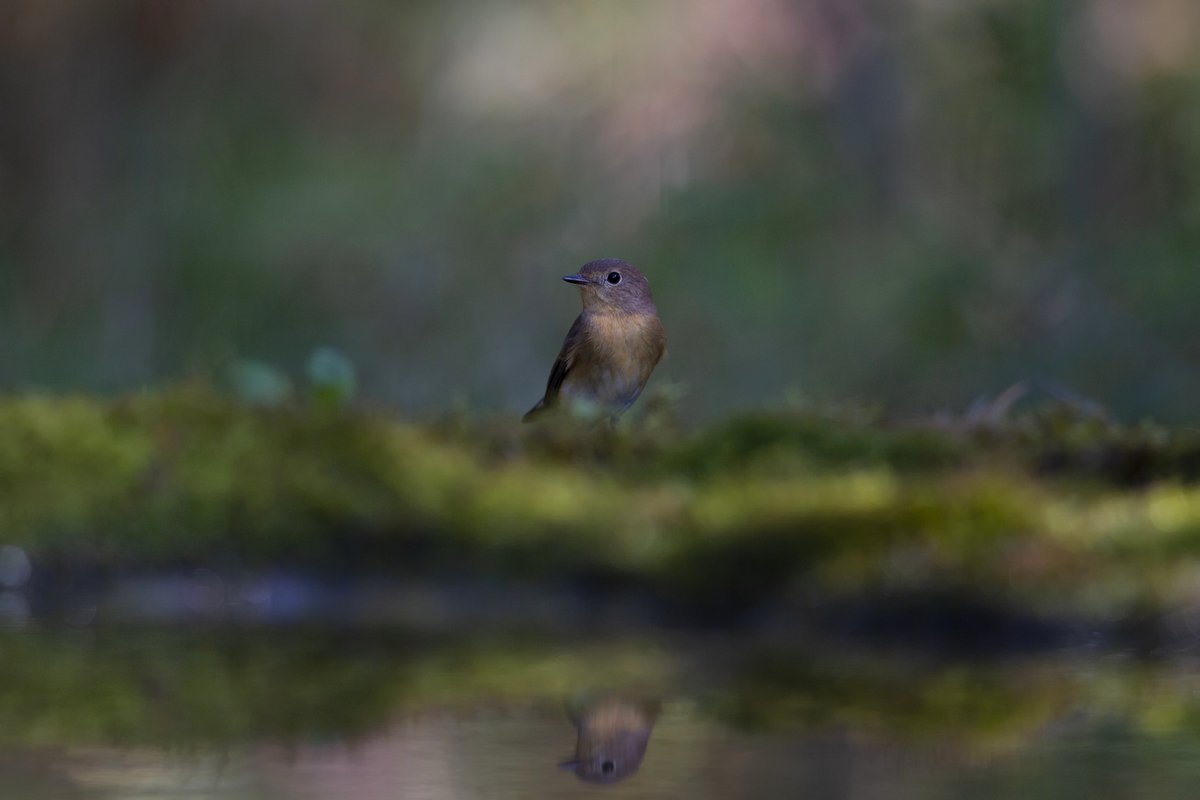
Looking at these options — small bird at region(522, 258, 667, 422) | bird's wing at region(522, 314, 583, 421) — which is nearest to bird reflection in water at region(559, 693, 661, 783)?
small bird at region(522, 258, 667, 422)

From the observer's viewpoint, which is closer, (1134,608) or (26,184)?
(1134,608)

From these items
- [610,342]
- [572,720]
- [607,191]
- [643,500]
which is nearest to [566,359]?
[610,342]

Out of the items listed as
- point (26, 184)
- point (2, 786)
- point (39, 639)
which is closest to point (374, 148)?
point (26, 184)

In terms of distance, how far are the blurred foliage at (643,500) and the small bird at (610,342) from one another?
7.35ft

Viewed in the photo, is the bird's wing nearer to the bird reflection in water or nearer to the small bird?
the small bird

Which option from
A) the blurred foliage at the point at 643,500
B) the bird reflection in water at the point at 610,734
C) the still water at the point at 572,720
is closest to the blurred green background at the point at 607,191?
the blurred foliage at the point at 643,500

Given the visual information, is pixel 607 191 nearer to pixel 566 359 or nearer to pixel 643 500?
pixel 566 359

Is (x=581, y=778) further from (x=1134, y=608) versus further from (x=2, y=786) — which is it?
(x=1134, y=608)

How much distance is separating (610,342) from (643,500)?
105 inches

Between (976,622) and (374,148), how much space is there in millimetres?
8903

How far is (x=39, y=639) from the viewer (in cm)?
211

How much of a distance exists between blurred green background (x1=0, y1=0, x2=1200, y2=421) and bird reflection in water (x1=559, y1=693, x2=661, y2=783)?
22.8ft

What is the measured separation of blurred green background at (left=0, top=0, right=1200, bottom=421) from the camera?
906cm

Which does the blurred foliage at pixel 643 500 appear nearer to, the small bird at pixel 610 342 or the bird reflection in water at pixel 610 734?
the bird reflection in water at pixel 610 734
